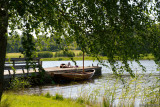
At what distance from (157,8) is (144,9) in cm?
41

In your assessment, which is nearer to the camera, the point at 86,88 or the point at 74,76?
the point at 86,88

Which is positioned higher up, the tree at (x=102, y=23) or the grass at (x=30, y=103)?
the tree at (x=102, y=23)

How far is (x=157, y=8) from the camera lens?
5.63m

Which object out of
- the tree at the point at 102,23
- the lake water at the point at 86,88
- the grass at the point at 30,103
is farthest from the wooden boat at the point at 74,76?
the tree at the point at 102,23

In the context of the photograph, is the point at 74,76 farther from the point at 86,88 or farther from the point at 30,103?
the point at 30,103

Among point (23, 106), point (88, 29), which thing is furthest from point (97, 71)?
point (88, 29)

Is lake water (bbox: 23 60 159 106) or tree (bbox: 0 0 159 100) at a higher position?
tree (bbox: 0 0 159 100)

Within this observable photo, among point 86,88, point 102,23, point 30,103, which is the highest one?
point 102,23

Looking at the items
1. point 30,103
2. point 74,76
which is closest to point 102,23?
point 30,103

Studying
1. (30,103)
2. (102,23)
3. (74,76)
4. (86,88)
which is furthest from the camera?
(74,76)

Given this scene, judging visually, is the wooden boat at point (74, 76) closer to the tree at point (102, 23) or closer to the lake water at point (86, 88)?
the lake water at point (86, 88)

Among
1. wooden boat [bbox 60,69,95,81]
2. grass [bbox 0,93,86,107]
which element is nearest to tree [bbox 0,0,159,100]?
grass [bbox 0,93,86,107]

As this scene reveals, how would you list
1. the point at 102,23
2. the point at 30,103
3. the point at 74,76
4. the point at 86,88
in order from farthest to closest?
1. the point at 74,76
2. the point at 86,88
3. the point at 30,103
4. the point at 102,23

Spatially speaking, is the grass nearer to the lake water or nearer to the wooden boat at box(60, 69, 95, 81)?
the lake water
